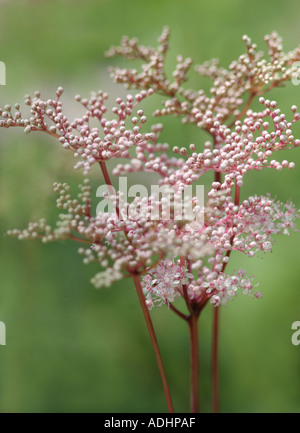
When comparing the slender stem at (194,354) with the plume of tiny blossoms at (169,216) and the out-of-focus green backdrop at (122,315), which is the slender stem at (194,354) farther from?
the out-of-focus green backdrop at (122,315)

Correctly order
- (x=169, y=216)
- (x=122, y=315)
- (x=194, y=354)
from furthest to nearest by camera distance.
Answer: (x=122, y=315) → (x=194, y=354) → (x=169, y=216)

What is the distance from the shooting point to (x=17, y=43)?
5.14 feet

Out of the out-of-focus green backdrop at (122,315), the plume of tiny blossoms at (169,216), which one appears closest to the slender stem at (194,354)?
the plume of tiny blossoms at (169,216)

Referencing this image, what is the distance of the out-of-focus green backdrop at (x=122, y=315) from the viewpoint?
1147 millimetres

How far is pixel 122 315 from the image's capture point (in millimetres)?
1254

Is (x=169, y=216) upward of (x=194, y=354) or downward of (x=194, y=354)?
upward

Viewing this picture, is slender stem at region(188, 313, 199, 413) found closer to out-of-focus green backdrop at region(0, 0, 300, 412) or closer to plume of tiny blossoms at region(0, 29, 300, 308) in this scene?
plume of tiny blossoms at region(0, 29, 300, 308)

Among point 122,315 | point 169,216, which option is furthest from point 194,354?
point 122,315

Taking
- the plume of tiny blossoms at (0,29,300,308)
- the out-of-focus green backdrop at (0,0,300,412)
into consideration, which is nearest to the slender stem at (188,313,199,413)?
the plume of tiny blossoms at (0,29,300,308)

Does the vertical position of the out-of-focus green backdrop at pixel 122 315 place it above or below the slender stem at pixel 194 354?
above

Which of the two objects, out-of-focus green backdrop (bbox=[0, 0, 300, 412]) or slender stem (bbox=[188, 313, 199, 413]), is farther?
out-of-focus green backdrop (bbox=[0, 0, 300, 412])

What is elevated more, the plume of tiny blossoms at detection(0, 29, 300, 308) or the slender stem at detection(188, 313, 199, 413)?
the plume of tiny blossoms at detection(0, 29, 300, 308)

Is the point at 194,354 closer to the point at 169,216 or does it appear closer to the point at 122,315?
the point at 169,216

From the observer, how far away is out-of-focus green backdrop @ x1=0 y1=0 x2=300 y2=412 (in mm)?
1147
